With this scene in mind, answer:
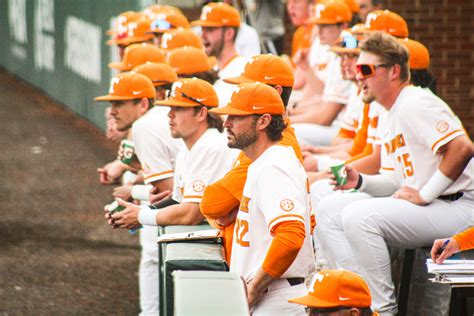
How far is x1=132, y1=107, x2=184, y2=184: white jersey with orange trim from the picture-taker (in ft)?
23.5

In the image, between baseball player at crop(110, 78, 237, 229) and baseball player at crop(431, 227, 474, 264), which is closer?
baseball player at crop(431, 227, 474, 264)

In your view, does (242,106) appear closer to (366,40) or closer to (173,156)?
(366,40)

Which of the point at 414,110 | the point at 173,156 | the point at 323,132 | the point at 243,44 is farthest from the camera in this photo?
the point at 243,44

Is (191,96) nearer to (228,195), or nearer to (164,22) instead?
(228,195)

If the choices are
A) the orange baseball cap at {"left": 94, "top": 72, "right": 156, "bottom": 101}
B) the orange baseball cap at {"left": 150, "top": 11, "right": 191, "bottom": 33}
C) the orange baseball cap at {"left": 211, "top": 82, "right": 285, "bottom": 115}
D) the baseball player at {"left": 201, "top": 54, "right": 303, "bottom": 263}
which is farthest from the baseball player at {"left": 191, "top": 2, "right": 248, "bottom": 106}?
the orange baseball cap at {"left": 211, "top": 82, "right": 285, "bottom": 115}

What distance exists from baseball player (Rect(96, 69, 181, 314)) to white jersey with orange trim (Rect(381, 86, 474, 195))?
1538 mm

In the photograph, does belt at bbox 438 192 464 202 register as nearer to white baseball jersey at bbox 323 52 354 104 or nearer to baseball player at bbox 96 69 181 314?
baseball player at bbox 96 69 181 314

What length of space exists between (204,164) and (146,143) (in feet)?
3.14

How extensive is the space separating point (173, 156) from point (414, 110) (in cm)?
180

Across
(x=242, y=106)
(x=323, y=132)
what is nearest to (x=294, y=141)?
(x=242, y=106)

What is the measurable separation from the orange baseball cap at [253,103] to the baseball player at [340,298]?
1127mm

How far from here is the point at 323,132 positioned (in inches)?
362

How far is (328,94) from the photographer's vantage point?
928 centimetres

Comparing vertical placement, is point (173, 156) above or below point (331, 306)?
below
